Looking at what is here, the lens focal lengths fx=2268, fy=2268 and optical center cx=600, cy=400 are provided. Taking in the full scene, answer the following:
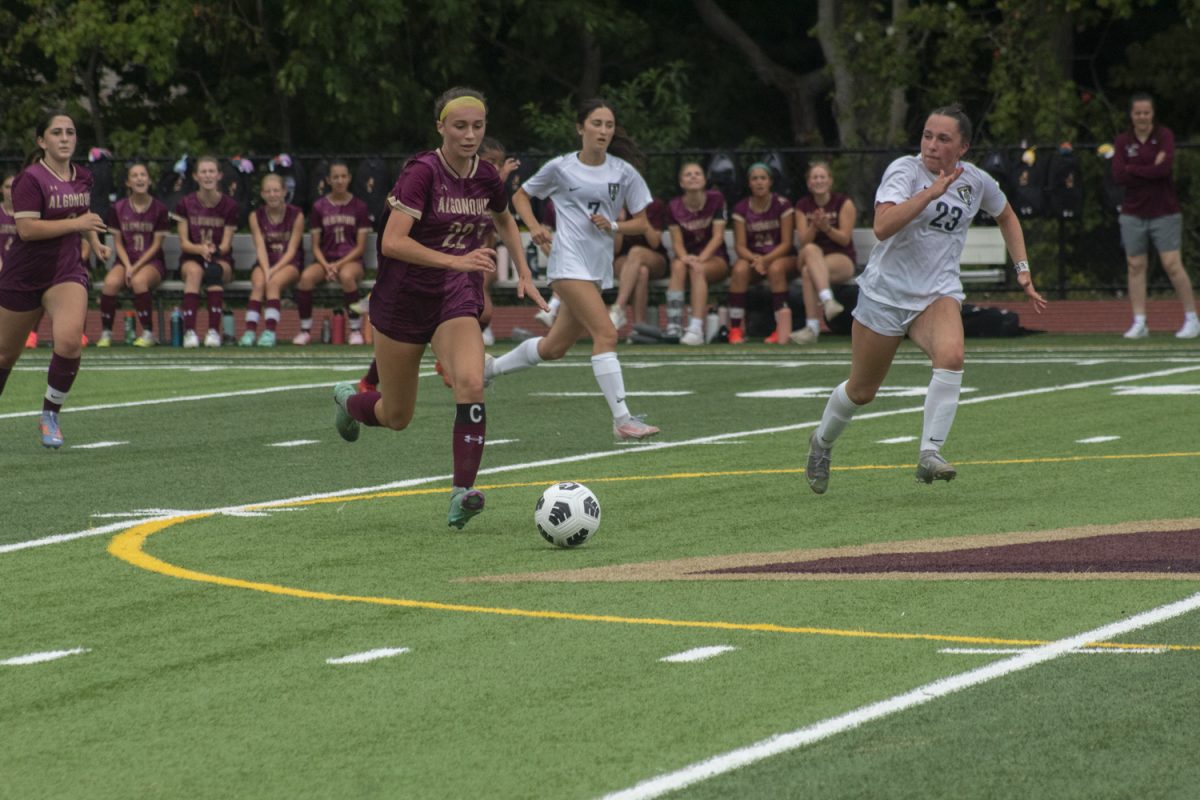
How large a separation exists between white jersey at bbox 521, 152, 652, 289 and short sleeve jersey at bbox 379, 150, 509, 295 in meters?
4.12

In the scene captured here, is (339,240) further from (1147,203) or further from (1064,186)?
(1147,203)

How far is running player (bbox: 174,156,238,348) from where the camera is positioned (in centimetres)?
2542

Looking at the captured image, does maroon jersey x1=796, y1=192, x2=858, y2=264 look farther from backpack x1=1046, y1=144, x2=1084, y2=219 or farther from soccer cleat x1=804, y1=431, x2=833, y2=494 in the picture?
soccer cleat x1=804, y1=431, x2=833, y2=494

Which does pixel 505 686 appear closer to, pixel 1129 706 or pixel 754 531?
pixel 1129 706

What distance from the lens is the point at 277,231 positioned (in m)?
25.4

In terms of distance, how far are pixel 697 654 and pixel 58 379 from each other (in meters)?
8.05

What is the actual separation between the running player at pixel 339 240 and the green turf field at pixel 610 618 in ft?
34.7

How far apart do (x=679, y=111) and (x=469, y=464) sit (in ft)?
71.0

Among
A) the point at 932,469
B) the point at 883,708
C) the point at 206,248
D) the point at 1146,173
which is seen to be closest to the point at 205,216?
the point at 206,248

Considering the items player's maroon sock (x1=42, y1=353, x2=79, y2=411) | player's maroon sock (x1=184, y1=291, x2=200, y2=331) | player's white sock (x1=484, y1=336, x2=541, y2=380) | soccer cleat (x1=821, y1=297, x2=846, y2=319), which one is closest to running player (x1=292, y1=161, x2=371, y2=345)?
player's maroon sock (x1=184, y1=291, x2=200, y2=331)

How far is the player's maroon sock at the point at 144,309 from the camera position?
25656mm

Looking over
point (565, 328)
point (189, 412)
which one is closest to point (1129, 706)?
point (565, 328)

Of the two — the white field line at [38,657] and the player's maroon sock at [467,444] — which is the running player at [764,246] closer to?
the player's maroon sock at [467,444]

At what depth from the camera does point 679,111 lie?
31141 mm
